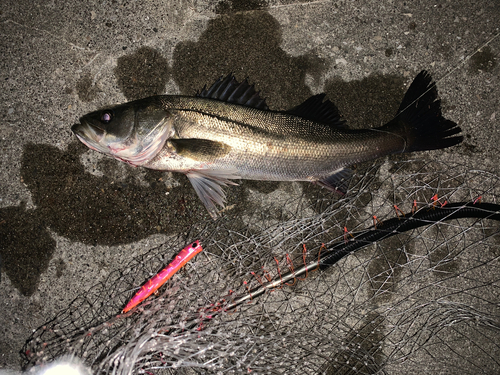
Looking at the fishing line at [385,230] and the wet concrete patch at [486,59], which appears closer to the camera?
the fishing line at [385,230]

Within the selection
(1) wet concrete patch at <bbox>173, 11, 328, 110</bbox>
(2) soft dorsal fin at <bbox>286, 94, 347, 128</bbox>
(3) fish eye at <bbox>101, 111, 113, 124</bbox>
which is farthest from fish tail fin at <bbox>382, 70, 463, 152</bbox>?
(3) fish eye at <bbox>101, 111, 113, 124</bbox>

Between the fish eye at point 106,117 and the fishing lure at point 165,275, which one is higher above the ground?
the fish eye at point 106,117

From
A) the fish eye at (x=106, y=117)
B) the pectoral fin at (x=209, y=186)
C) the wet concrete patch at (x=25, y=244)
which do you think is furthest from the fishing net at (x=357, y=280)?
the fish eye at (x=106, y=117)

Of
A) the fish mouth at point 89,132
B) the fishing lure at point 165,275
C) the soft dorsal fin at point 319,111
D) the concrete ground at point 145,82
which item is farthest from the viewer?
the concrete ground at point 145,82

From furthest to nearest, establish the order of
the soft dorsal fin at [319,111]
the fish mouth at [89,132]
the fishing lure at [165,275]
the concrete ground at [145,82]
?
the concrete ground at [145,82] → the soft dorsal fin at [319,111] → the fishing lure at [165,275] → the fish mouth at [89,132]

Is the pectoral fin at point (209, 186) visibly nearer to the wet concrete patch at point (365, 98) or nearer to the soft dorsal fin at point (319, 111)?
the soft dorsal fin at point (319, 111)

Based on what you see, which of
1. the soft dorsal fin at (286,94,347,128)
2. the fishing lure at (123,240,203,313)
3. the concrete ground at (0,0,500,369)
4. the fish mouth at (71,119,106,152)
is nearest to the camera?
the fish mouth at (71,119,106,152)

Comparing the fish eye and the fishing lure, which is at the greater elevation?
the fish eye

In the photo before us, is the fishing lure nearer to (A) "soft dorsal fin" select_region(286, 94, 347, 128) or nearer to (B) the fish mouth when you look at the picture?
(B) the fish mouth
